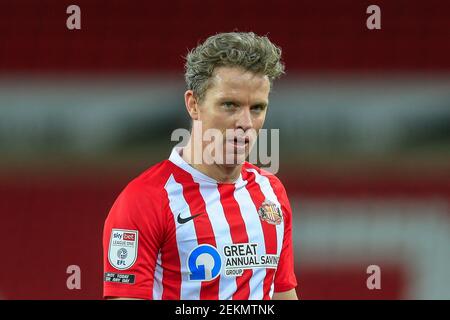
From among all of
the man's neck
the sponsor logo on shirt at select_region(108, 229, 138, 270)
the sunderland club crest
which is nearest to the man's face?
the man's neck

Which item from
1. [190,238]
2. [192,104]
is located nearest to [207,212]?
[190,238]

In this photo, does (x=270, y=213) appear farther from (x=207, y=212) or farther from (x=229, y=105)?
(x=229, y=105)

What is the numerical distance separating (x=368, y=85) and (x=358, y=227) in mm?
913

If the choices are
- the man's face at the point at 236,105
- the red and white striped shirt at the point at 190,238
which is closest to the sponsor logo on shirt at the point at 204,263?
the red and white striped shirt at the point at 190,238

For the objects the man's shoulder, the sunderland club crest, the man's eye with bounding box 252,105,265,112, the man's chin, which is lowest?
the sunderland club crest

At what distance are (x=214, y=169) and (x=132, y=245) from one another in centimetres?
40

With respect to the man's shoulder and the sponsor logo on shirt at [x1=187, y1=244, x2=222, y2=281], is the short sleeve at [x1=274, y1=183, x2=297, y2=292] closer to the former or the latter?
the sponsor logo on shirt at [x1=187, y1=244, x2=222, y2=281]

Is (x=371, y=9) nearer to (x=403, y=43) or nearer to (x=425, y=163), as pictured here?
(x=403, y=43)

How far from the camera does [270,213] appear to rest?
2426 mm

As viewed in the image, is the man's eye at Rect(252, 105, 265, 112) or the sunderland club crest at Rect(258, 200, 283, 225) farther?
the sunderland club crest at Rect(258, 200, 283, 225)

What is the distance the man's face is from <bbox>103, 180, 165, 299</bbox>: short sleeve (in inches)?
12.4

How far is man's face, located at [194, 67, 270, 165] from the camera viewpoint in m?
2.19

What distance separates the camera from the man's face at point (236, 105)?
86.0 inches

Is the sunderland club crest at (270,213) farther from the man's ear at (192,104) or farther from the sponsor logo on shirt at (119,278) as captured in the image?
the sponsor logo on shirt at (119,278)
